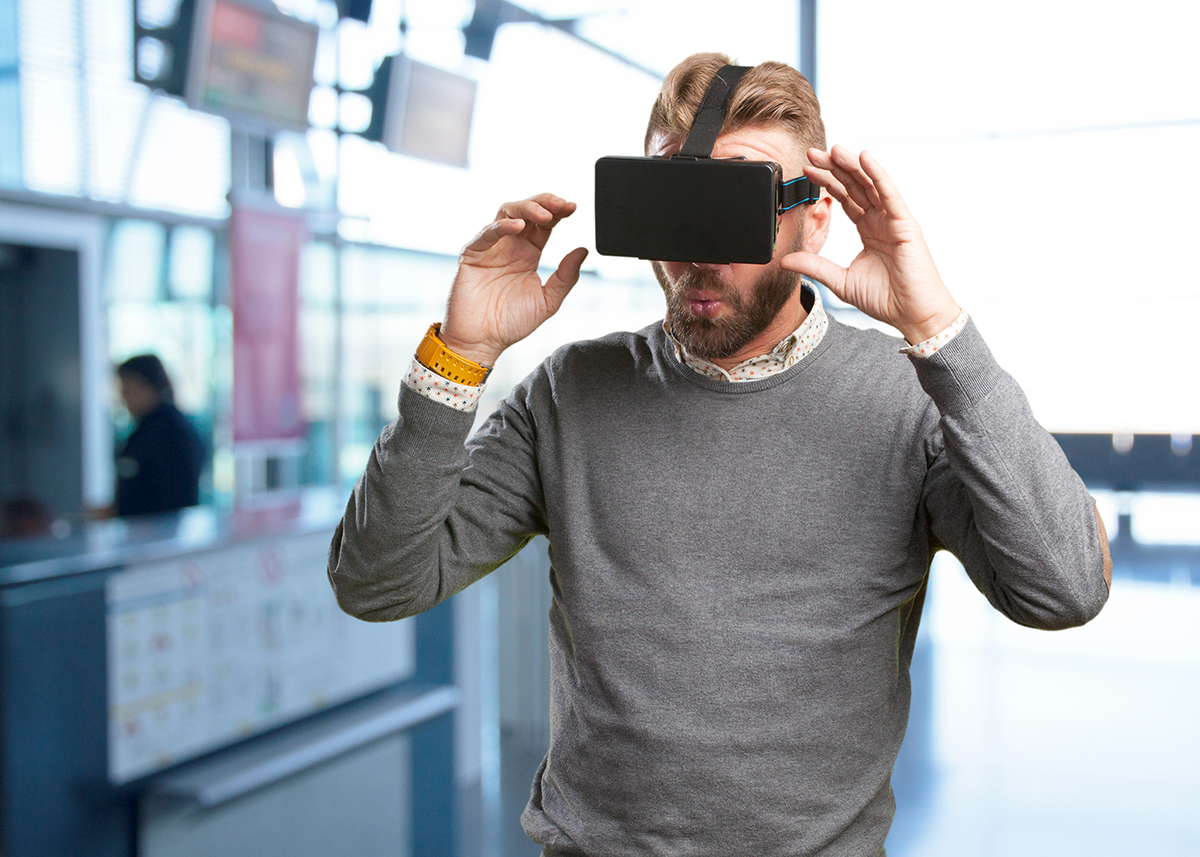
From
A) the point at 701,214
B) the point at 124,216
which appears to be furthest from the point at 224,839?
the point at 124,216

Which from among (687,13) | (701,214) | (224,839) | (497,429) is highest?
(687,13)

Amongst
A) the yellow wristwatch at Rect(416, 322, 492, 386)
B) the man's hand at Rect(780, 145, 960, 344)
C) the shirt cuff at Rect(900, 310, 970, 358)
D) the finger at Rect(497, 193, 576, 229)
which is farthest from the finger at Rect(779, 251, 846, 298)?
the yellow wristwatch at Rect(416, 322, 492, 386)

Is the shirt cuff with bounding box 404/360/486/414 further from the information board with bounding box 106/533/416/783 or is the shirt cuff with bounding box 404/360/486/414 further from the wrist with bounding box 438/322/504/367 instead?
the information board with bounding box 106/533/416/783

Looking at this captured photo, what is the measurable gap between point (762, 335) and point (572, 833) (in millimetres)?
586

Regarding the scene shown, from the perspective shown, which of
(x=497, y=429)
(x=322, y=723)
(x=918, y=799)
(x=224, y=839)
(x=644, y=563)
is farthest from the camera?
(x=918, y=799)

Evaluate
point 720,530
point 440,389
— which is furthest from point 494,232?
point 720,530

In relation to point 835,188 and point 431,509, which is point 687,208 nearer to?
point 835,188

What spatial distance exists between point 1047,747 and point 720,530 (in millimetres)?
3074

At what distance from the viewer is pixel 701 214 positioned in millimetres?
977

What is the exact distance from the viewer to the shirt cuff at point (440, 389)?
1079 mm

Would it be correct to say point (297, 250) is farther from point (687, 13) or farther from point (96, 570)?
point (687, 13)

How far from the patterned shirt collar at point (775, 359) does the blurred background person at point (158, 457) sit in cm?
339

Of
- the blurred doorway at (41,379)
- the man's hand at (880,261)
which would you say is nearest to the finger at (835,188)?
the man's hand at (880,261)

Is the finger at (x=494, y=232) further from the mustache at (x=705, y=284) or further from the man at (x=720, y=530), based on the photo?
the mustache at (x=705, y=284)
